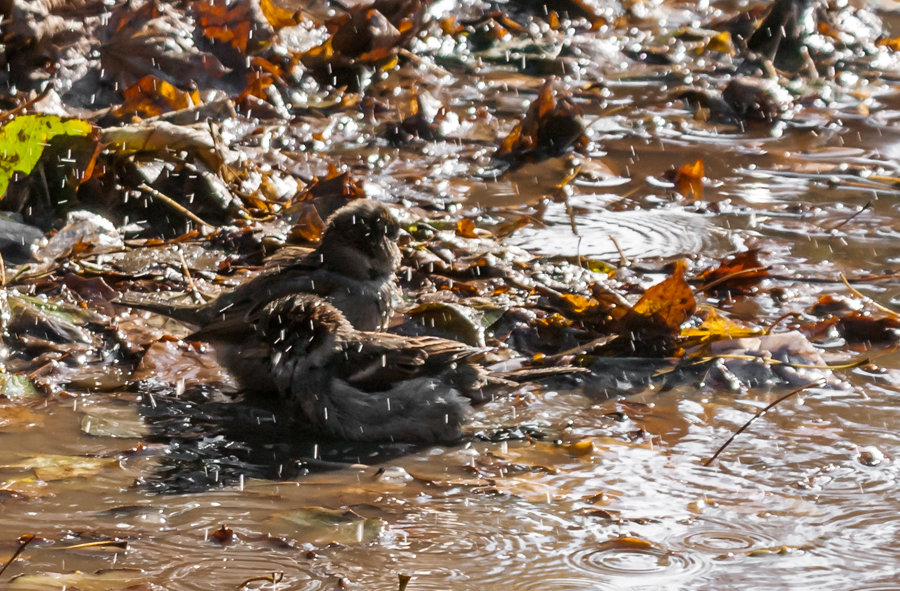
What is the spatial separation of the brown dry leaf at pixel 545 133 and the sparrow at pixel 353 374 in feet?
9.89

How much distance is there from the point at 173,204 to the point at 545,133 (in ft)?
8.06

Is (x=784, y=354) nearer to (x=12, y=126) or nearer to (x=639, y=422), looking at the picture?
(x=639, y=422)

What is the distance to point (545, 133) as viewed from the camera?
7465 millimetres


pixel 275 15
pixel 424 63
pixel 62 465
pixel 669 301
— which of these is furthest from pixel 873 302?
pixel 275 15

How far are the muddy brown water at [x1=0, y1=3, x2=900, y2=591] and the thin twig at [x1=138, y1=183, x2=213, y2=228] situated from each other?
5.63 feet

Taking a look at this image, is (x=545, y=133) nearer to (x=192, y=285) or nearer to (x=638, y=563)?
(x=192, y=285)

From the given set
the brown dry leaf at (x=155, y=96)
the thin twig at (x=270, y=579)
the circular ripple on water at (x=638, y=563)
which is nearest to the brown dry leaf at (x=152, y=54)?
the brown dry leaf at (x=155, y=96)

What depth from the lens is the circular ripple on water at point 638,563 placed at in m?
3.30

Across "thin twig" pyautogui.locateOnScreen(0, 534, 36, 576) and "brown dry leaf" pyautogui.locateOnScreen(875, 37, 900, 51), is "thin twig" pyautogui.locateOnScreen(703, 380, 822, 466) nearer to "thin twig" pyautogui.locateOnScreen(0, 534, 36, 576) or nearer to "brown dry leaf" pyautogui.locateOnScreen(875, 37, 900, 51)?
"thin twig" pyautogui.locateOnScreen(0, 534, 36, 576)

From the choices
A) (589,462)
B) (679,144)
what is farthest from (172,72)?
(589,462)

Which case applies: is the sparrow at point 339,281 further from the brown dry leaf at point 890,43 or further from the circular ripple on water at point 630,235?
the brown dry leaf at point 890,43

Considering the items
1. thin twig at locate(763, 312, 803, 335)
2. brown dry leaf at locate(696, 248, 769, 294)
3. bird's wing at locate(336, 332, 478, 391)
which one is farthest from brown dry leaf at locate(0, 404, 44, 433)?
brown dry leaf at locate(696, 248, 769, 294)

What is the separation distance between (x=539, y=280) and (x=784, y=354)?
1245 millimetres

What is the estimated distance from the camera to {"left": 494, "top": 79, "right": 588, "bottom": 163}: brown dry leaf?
24.1ft
